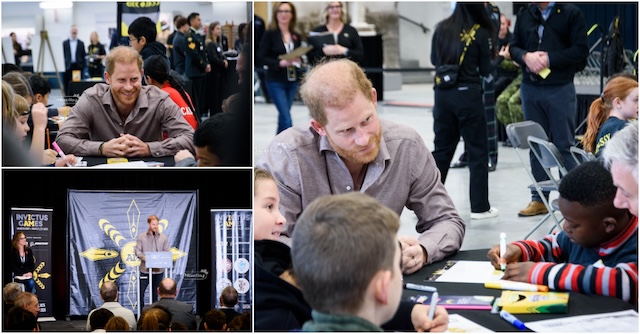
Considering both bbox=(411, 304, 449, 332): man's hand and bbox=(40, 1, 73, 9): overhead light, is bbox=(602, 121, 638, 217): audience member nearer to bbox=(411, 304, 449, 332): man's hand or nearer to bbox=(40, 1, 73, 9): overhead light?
bbox=(411, 304, 449, 332): man's hand

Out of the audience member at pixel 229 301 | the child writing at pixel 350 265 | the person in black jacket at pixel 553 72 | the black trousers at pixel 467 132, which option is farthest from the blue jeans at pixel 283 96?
the child writing at pixel 350 265

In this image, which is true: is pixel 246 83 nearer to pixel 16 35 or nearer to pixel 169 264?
pixel 169 264

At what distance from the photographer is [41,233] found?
2.30m

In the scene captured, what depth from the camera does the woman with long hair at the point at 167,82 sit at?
2.35 meters

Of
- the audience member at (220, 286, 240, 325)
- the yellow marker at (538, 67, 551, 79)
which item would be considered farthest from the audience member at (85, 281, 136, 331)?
the yellow marker at (538, 67, 551, 79)

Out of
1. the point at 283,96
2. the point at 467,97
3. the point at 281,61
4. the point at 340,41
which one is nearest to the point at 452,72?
the point at 467,97

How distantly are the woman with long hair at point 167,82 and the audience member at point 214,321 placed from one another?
509 millimetres

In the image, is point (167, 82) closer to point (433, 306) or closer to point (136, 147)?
point (136, 147)

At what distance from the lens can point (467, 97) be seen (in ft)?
18.4

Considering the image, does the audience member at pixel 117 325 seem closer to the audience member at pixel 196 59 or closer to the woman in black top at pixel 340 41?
the audience member at pixel 196 59

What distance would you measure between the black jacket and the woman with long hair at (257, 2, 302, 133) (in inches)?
102

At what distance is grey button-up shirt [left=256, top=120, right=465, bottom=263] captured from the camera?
108 inches

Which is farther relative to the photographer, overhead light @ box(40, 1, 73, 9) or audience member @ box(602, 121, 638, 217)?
overhead light @ box(40, 1, 73, 9)

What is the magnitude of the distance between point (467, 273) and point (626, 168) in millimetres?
529
